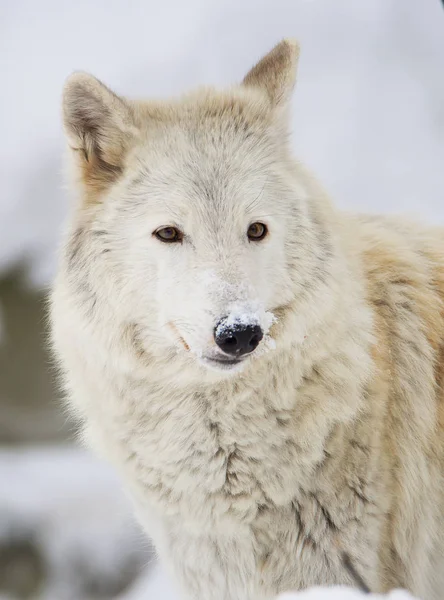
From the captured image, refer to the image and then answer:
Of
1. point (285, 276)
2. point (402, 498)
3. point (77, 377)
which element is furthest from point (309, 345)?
point (77, 377)

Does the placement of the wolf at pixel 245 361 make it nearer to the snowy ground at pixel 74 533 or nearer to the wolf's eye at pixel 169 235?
the wolf's eye at pixel 169 235

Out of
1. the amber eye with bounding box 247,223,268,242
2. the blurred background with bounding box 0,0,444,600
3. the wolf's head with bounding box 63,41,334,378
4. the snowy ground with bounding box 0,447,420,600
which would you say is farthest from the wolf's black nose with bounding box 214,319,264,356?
the blurred background with bounding box 0,0,444,600

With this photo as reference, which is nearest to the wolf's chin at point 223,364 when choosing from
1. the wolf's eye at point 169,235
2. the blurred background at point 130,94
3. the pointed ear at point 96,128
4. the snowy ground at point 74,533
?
the wolf's eye at point 169,235

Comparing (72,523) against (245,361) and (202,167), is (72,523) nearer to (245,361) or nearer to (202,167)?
(245,361)

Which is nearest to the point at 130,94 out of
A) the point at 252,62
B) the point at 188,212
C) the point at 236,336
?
the point at 252,62

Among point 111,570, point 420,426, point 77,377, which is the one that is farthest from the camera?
point 111,570

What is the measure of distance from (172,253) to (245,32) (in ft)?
21.5

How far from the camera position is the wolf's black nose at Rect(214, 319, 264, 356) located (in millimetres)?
2459

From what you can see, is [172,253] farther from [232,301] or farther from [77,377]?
[77,377]

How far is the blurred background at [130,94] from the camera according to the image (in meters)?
7.16

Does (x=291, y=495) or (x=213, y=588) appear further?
(x=213, y=588)

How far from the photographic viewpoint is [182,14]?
29.0 feet

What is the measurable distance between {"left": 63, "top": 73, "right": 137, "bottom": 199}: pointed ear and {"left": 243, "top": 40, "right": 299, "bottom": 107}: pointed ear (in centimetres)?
64

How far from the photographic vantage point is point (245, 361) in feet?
8.70
